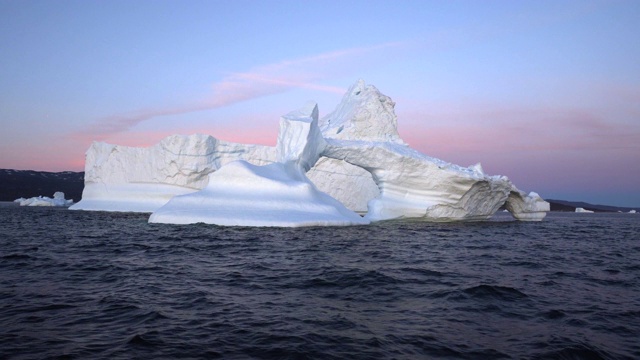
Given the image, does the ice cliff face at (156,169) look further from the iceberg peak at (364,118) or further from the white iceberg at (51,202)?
the white iceberg at (51,202)

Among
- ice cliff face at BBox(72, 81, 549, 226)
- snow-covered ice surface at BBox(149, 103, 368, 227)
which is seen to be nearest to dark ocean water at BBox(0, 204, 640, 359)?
snow-covered ice surface at BBox(149, 103, 368, 227)

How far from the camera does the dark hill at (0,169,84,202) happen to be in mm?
97181

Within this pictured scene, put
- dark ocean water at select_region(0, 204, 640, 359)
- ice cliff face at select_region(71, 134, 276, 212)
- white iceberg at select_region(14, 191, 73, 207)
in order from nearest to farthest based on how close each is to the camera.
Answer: dark ocean water at select_region(0, 204, 640, 359), ice cliff face at select_region(71, 134, 276, 212), white iceberg at select_region(14, 191, 73, 207)

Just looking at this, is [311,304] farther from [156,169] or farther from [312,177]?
[312,177]

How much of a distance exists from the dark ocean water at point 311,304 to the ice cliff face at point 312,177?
811 centimetres

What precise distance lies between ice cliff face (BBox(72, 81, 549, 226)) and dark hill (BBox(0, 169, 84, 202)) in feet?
197

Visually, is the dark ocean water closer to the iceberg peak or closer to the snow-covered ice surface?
the snow-covered ice surface

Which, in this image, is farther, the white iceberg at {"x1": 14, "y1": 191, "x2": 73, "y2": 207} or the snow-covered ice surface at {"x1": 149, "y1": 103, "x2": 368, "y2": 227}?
the white iceberg at {"x1": 14, "y1": 191, "x2": 73, "y2": 207}

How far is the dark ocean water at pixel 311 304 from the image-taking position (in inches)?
189

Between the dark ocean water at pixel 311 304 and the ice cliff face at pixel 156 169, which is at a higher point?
the ice cliff face at pixel 156 169

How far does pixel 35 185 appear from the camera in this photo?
356 feet

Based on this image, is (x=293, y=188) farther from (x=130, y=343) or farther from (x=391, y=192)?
(x=130, y=343)

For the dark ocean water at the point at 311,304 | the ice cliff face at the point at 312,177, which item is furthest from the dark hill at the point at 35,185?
the dark ocean water at the point at 311,304

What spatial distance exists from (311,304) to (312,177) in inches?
1402
